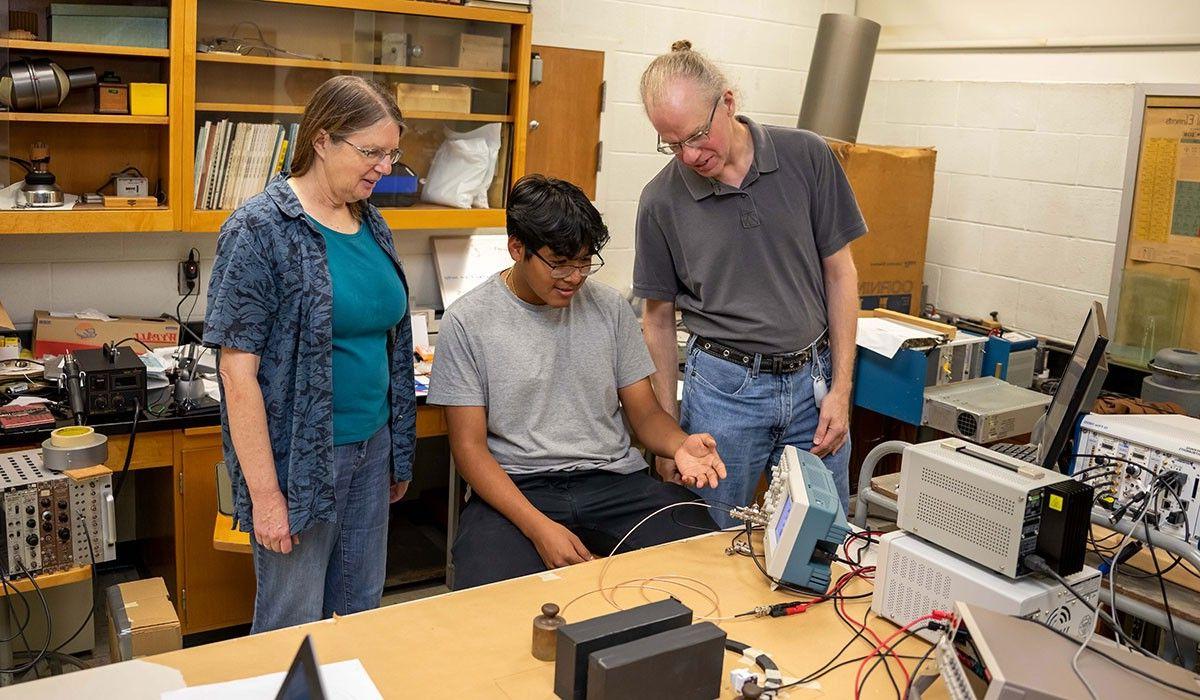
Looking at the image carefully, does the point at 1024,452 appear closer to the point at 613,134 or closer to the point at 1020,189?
the point at 1020,189

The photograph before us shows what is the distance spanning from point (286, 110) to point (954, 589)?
2403mm

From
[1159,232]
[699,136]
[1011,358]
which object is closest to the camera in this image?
[699,136]

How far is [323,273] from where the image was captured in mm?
1921

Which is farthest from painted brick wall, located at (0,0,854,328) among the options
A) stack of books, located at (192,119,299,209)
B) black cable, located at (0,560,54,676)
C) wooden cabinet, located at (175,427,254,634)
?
black cable, located at (0,560,54,676)

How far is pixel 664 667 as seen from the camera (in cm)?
145

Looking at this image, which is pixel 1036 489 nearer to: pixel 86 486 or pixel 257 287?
pixel 257 287

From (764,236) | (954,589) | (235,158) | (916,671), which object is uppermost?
(235,158)

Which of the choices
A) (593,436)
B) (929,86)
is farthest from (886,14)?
(593,436)

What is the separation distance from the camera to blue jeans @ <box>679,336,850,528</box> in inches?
92.6

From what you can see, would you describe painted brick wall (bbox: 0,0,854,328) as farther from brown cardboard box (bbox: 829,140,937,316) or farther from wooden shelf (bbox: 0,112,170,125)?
brown cardboard box (bbox: 829,140,937,316)

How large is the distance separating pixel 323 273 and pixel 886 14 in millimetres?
3393

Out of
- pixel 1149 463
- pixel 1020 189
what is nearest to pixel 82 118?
pixel 1149 463

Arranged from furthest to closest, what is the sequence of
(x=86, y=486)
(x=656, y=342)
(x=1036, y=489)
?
(x=656, y=342) → (x=86, y=486) → (x=1036, y=489)

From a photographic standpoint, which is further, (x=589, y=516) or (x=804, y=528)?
(x=589, y=516)
